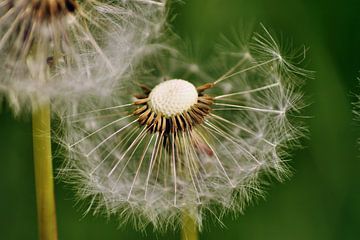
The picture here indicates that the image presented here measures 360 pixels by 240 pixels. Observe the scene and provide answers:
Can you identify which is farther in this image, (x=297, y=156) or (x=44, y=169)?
(x=297, y=156)

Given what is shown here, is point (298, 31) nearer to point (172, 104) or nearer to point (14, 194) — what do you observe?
point (172, 104)

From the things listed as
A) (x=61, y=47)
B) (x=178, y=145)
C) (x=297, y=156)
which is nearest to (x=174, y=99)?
(x=178, y=145)

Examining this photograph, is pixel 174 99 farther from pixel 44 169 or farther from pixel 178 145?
pixel 44 169

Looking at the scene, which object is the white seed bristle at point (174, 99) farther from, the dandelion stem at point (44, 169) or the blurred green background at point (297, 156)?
the blurred green background at point (297, 156)

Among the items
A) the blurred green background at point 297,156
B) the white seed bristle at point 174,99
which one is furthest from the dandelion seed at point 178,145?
the blurred green background at point 297,156

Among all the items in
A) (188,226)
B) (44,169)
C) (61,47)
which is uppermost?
(61,47)

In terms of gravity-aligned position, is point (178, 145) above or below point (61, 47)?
below

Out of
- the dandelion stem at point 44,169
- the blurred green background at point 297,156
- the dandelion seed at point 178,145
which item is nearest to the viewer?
the dandelion stem at point 44,169
